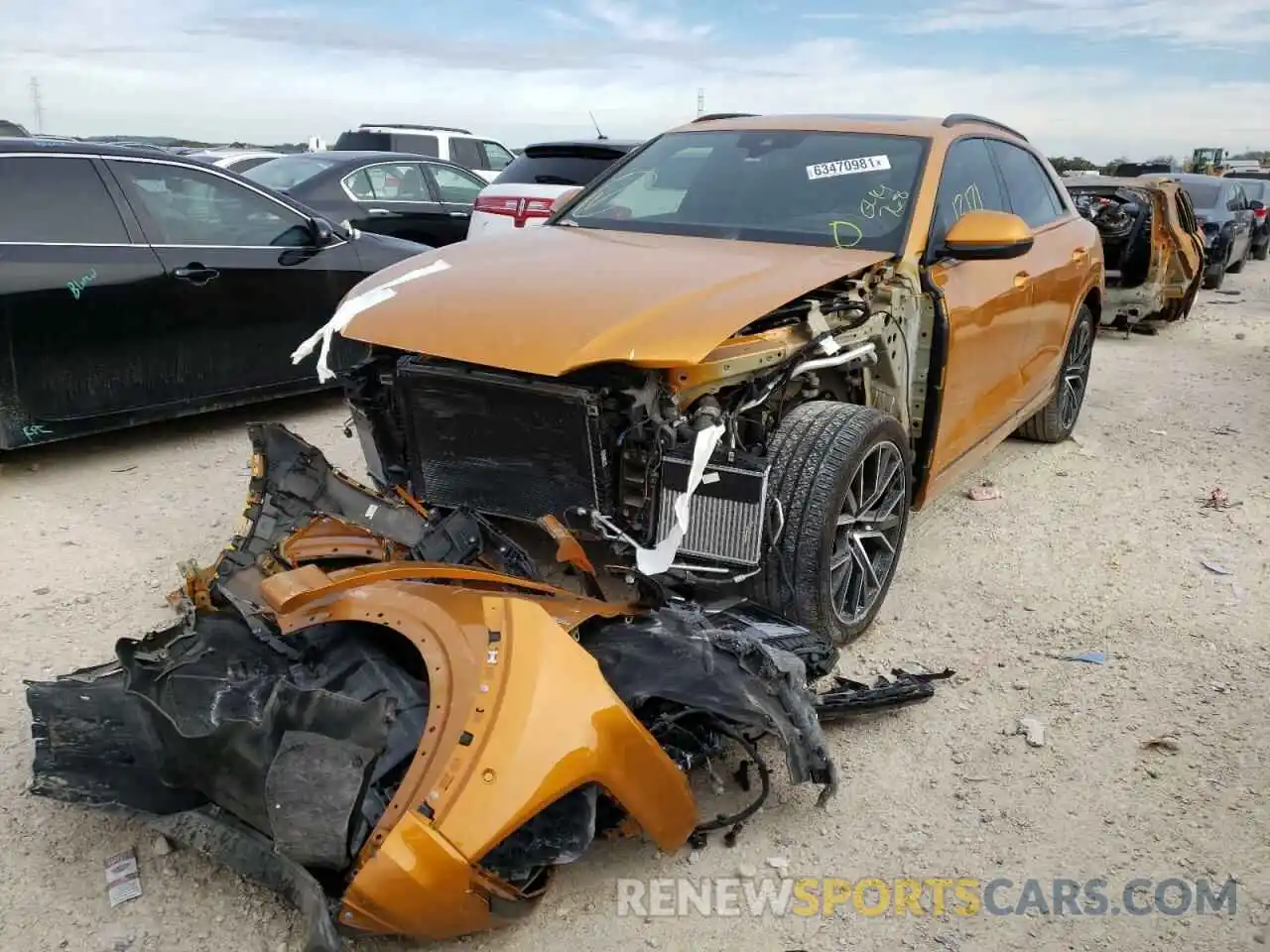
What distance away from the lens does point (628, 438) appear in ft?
9.64

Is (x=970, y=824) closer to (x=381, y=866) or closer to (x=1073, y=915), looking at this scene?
(x=1073, y=915)

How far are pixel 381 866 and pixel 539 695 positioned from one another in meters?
0.45

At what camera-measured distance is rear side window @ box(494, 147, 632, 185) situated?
752 cm

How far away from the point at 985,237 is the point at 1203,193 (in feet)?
41.4

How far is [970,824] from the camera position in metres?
2.72

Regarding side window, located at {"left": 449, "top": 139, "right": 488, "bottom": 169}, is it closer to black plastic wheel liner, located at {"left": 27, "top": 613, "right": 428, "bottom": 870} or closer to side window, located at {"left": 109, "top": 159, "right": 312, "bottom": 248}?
side window, located at {"left": 109, "top": 159, "right": 312, "bottom": 248}

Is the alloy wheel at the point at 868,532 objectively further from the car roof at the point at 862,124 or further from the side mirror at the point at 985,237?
the car roof at the point at 862,124

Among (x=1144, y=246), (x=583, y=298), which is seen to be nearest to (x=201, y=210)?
(x=583, y=298)

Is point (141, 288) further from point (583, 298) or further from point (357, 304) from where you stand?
point (583, 298)

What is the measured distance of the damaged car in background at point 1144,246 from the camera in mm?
9562

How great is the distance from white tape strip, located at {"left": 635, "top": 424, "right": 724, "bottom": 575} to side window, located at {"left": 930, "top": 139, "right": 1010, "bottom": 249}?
159 centimetres

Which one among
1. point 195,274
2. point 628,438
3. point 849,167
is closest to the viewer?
point 628,438

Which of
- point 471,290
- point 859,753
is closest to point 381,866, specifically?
point 859,753

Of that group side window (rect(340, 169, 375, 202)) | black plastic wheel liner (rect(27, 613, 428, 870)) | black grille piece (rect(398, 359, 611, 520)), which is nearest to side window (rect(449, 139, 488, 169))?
side window (rect(340, 169, 375, 202))
